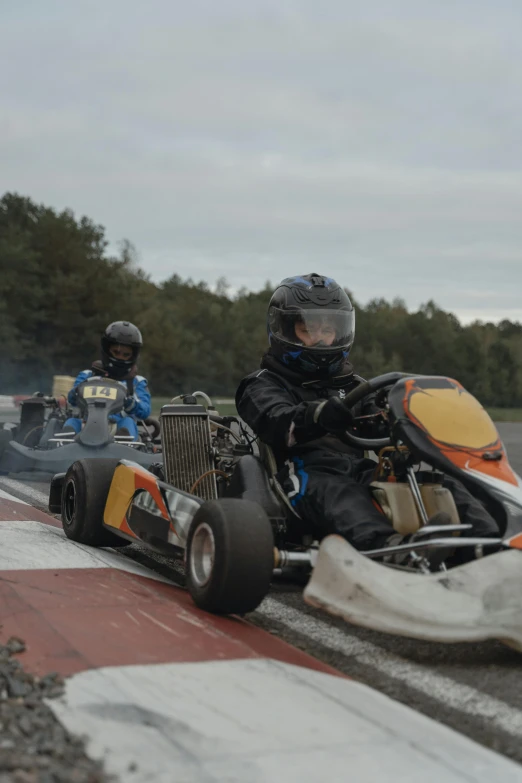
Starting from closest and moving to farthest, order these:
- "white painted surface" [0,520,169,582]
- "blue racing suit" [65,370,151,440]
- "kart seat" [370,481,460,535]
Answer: "kart seat" [370,481,460,535] → "white painted surface" [0,520,169,582] → "blue racing suit" [65,370,151,440]

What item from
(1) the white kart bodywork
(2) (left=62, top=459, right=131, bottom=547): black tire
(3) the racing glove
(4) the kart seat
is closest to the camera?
(1) the white kart bodywork

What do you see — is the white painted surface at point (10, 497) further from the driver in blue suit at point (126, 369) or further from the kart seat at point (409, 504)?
the kart seat at point (409, 504)

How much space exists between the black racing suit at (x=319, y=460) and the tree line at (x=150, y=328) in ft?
107

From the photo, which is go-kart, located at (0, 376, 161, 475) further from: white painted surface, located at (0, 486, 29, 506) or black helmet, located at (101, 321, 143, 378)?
white painted surface, located at (0, 486, 29, 506)

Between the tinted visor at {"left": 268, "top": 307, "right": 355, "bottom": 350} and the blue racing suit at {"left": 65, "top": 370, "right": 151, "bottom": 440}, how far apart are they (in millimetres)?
4481

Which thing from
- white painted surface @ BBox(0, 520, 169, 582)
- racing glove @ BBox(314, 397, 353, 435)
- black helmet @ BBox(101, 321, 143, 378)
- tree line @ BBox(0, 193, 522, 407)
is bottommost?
white painted surface @ BBox(0, 520, 169, 582)

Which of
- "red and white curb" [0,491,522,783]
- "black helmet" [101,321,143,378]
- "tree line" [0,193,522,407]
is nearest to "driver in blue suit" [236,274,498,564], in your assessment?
"red and white curb" [0,491,522,783]

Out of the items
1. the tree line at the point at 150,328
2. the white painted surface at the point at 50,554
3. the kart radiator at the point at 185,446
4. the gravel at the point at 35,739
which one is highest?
the tree line at the point at 150,328

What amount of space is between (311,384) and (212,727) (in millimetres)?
2312

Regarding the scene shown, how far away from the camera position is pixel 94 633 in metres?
3.26

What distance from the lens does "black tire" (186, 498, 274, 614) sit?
11.2 feet

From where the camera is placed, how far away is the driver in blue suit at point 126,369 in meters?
9.20

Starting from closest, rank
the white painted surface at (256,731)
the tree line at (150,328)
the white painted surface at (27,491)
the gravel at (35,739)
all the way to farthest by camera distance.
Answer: the gravel at (35,739), the white painted surface at (256,731), the white painted surface at (27,491), the tree line at (150,328)

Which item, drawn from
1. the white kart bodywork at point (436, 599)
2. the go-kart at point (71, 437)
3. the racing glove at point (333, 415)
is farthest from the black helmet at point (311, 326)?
the go-kart at point (71, 437)
